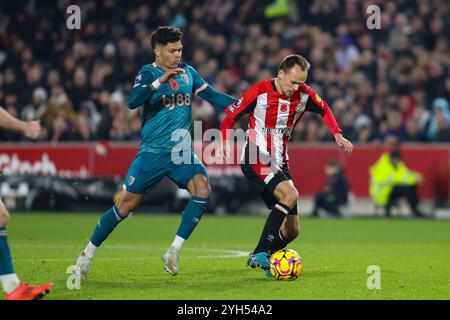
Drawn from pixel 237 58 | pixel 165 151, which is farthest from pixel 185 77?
pixel 237 58

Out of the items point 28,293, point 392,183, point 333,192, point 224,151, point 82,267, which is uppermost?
point 224,151

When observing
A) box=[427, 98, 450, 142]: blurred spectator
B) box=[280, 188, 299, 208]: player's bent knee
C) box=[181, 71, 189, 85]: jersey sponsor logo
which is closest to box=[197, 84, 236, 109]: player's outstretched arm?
box=[181, 71, 189, 85]: jersey sponsor logo

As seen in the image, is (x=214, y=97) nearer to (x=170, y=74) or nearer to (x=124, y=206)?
(x=170, y=74)

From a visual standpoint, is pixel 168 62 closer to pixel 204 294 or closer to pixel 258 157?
pixel 258 157

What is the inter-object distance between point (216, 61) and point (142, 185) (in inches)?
574

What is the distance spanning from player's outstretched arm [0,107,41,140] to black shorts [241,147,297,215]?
10.2 feet

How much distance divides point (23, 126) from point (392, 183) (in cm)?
1399

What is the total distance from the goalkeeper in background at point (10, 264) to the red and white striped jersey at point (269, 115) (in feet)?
9.83

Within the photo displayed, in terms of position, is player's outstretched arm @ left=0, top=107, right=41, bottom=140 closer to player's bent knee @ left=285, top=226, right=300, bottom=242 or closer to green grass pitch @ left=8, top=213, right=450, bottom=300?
green grass pitch @ left=8, top=213, right=450, bottom=300

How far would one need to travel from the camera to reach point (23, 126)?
Answer: 6473mm

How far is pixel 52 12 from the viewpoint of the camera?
25.3 m

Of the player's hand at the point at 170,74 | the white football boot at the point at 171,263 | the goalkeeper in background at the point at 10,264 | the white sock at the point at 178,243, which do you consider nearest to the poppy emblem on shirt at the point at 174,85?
the player's hand at the point at 170,74

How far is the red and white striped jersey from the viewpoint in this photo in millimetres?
9211

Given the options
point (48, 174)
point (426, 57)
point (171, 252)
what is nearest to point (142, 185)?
point (171, 252)
